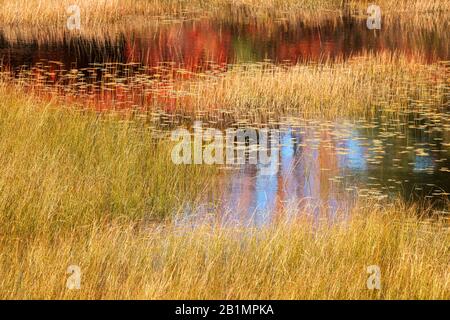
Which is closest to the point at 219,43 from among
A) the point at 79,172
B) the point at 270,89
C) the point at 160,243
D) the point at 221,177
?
the point at 270,89

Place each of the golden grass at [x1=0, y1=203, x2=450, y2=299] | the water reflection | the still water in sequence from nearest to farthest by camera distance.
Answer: the golden grass at [x1=0, y1=203, x2=450, y2=299] → the water reflection → the still water

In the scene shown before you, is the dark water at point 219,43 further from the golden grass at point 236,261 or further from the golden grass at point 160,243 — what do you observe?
the golden grass at point 236,261

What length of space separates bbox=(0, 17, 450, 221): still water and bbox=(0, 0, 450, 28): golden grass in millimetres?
1141

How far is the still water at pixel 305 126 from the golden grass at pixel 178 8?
1141mm

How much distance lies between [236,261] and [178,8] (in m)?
22.0

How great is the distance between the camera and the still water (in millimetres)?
10727

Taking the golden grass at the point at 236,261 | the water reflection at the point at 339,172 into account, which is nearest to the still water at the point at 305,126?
the water reflection at the point at 339,172

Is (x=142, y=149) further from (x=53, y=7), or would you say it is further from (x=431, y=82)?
(x=53, y=7)

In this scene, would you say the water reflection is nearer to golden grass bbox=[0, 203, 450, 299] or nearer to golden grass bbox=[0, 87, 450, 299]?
golden grass bbox=[0, 87, 450, 299]

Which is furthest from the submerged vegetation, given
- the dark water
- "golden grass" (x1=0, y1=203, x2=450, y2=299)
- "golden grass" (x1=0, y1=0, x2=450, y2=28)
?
"golden grass" (x1=0, y1=0, x2=450, y2=28)

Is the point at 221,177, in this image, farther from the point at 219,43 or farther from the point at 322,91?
the point at 219,43

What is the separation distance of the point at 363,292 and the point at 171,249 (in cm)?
168

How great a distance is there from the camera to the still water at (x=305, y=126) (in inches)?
422
